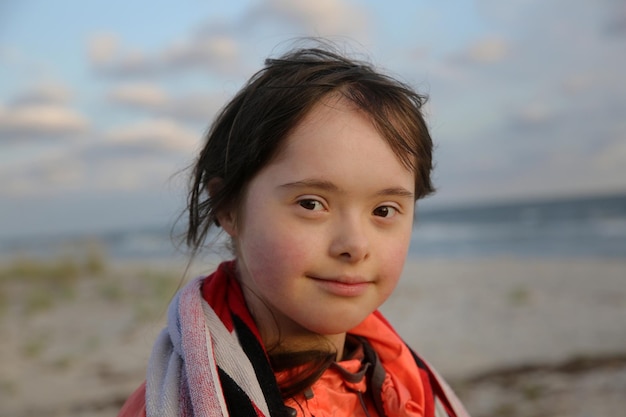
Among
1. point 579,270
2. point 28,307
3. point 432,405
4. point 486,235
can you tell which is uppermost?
point 486,235

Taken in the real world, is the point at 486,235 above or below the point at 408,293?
above

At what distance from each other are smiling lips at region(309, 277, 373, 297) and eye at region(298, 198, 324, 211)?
0.19 m

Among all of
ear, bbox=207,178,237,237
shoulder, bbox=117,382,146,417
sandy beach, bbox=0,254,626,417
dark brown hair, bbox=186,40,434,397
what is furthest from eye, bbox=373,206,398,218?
sandy beach, bbox=0,254,626,417

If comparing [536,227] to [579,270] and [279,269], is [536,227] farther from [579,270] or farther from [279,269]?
[279,269]

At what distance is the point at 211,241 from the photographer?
2.07 m

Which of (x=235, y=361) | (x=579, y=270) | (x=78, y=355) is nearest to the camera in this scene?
(x=235, y=361)

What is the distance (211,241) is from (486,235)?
2447 cm

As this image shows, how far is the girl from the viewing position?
150cm

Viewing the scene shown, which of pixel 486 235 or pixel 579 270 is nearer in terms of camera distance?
pixel 579 270

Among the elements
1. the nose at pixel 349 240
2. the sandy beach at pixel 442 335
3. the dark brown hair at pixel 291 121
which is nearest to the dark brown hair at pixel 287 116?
the dark brown hair at pixel 291 121

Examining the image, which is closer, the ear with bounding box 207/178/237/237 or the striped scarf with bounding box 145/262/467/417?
the striped scarf with bounding box 145/262/467/417

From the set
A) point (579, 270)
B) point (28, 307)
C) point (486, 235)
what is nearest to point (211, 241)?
point (28, 307)

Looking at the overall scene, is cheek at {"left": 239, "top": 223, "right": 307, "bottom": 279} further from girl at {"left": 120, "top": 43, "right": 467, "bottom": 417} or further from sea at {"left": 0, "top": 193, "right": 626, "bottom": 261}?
sea at {"left": 0, "top": 193, "right": 626, "bottom": 261}

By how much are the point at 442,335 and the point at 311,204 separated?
5250mm
